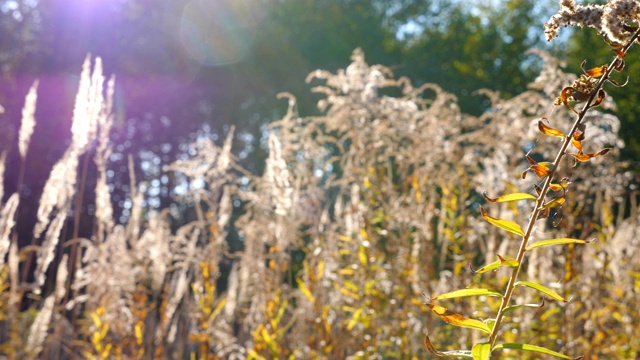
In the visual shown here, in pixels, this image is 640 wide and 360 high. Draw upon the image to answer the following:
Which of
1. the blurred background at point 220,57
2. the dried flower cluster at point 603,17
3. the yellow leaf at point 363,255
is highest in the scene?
the blurred background at point 220,57

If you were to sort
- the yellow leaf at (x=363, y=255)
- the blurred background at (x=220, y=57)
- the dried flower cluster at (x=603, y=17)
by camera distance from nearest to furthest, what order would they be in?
the dried flower cluster at (x=603, y=17), the yellow leaf at (x=363, y=255), the blurred background at (x=220, y=57)

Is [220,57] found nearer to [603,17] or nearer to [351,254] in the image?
[351,254]

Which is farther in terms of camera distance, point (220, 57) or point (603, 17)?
point (220, 57)

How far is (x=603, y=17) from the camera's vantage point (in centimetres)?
82

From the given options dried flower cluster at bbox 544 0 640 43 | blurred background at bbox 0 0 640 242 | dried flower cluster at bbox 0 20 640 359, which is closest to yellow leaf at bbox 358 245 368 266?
dried flower cluster at bbox 0 20 640 359

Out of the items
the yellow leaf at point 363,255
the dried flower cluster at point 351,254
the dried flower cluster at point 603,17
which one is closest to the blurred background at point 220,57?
the dried flower cluster at point 351,254

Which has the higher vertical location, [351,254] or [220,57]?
[220,57]

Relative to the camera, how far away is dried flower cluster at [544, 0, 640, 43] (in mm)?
810

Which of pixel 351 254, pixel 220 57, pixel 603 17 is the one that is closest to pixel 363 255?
pixel 351 254

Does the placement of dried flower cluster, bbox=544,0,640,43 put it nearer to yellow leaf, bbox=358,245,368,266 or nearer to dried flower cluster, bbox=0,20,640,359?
dried flower cluster, bbox=0,20,640,359

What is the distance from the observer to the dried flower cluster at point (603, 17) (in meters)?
0.81

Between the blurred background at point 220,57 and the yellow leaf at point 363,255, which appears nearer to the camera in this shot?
the yellow leaf at point 363,255

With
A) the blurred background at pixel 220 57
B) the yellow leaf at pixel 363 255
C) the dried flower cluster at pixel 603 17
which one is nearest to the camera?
the dried flower cluster at pixel 603 17

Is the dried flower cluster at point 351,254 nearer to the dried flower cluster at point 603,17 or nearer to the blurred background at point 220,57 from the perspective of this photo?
the dried flower cluster at point 603,17
